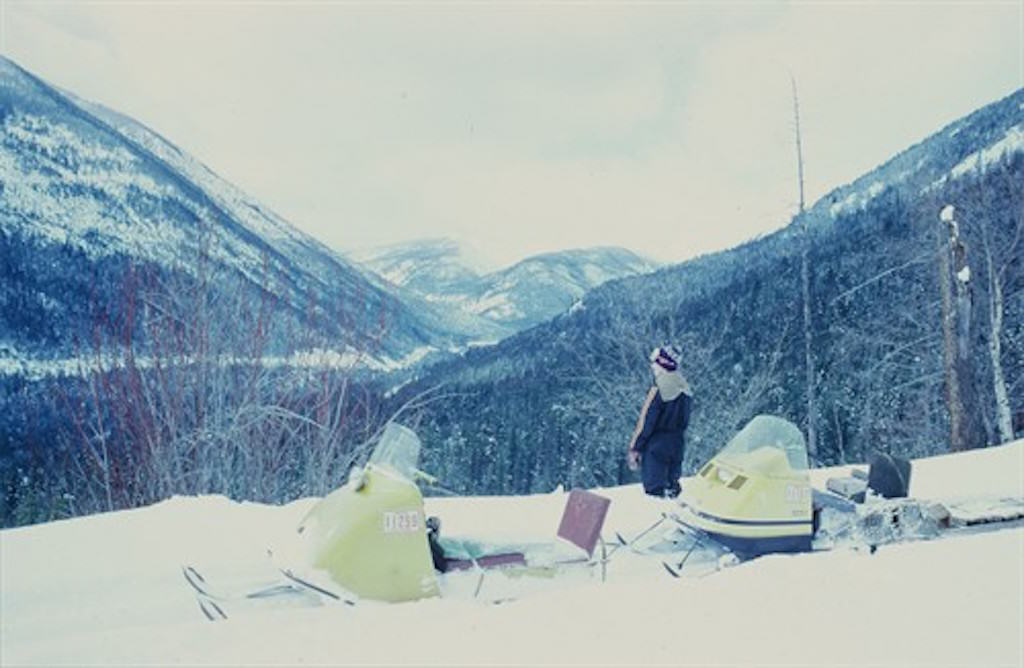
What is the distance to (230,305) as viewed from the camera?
33.7ft

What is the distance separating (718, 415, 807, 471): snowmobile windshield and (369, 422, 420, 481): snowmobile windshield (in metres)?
1.99

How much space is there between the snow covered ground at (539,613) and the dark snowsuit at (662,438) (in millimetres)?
1713

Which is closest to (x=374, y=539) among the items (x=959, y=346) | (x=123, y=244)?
(x=959, y=346)

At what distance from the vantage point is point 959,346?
41.1 ft

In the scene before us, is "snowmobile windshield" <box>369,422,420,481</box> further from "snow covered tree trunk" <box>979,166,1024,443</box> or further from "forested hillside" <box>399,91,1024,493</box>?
"snow covered tree trunk" <box>979,166,1024,443</box>

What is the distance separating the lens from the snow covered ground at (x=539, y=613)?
3.05 meters

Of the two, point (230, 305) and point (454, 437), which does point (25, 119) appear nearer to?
point (454, 437)

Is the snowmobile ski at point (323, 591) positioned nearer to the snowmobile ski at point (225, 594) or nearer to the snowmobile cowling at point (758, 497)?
the snowmobile ski at point (225, 594)

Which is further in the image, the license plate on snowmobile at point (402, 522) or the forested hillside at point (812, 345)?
the forested hillside at point (812, 345)

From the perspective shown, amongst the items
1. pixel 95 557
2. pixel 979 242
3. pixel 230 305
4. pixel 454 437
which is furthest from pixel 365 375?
pixel 454 437

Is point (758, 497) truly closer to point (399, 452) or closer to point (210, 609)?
point (399, 452)

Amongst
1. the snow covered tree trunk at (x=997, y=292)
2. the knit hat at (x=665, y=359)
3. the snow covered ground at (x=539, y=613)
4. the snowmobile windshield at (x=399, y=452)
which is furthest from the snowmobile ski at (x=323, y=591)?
the snow covered tree trunk at (x=997, y=292)

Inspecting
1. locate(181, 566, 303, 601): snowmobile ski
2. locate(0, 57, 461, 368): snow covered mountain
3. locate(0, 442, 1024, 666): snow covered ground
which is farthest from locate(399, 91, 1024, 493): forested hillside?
locate(181, 566, 303, 601): snowmobile ski

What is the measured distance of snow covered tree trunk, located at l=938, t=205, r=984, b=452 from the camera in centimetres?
1241
